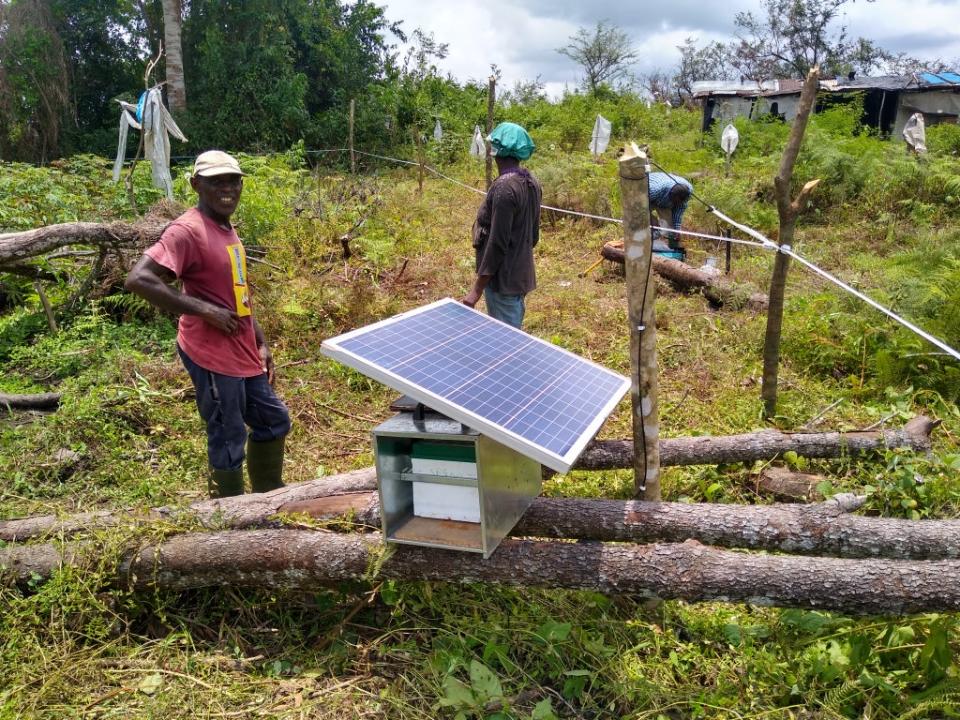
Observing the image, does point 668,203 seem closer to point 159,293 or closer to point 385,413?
point 385,413

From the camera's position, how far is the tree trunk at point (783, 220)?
12.8 ft

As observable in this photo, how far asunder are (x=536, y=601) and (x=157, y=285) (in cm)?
218

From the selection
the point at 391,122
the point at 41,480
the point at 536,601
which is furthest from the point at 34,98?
the point at 536,601

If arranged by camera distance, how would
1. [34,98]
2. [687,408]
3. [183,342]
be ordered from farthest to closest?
[34,98] < [687,408] < [183,342]

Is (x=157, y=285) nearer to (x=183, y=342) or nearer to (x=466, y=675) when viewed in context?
(x=183, y=342)

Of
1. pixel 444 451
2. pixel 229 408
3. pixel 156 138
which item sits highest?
pixel 156 138

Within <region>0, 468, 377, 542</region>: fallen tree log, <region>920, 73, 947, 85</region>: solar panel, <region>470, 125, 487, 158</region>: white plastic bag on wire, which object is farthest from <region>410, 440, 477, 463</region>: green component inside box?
<region>920, 73, 947, 85</region>: solar panel

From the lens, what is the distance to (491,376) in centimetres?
264

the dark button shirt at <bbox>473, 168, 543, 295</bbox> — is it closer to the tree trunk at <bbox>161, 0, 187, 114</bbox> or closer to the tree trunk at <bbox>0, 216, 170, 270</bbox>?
the tree trunk at <bbox>0, 216, 170, 270</bbox>

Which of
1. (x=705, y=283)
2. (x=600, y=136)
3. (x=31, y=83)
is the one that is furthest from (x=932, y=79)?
(x=31, y=83)

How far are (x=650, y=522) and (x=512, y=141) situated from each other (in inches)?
95.5

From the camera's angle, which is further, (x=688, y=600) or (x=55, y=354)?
(x=55, y=354)

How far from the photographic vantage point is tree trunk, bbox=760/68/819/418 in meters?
3.90

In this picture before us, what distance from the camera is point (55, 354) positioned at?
577 centimetres
